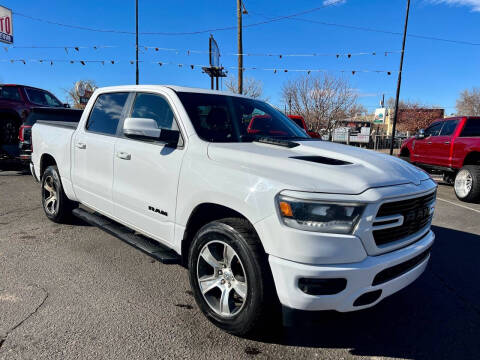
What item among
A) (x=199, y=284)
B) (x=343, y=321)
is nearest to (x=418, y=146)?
(x=343, y=321)

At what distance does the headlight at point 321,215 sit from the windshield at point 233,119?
1135 millimetres

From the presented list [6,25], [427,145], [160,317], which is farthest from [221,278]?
[6,25]

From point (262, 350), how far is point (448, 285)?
7.42 feet

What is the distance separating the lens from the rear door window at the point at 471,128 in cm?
891

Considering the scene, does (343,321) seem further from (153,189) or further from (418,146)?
(418,146)

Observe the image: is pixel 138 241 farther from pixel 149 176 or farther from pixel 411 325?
pixel 411 325

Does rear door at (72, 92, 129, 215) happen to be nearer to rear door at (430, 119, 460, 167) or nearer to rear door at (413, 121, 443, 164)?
rear door at (430, 119, 460, 167)

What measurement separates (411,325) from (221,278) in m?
1.58

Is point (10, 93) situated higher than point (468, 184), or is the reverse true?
point (10, 93)

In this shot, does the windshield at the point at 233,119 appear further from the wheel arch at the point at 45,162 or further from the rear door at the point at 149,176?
the wheel arch at the point at 45,162

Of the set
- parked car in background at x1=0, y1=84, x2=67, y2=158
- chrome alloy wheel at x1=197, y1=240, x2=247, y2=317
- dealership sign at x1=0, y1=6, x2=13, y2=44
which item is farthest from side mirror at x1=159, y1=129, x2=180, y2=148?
dealership sign at x1=0, y1=6, x2=13, y2=44

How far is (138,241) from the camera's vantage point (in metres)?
3.30

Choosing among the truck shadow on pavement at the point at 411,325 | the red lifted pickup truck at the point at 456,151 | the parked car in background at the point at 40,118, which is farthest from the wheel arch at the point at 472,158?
the parked car in background at the point at 40,118

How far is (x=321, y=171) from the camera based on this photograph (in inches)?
88.5
